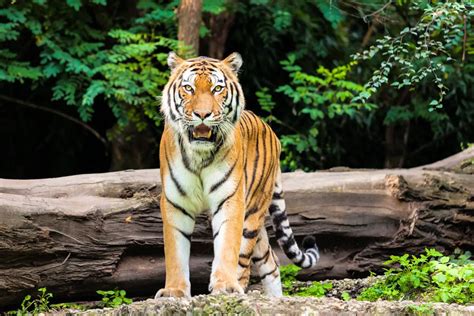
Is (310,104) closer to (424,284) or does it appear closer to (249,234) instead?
(424,284)

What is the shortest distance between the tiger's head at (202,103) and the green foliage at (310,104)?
3856 millimetres

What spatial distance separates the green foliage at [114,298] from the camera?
227 inches

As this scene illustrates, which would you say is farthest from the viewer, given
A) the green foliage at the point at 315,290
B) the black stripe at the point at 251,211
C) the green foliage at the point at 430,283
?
the green foliage at the point at 315,290

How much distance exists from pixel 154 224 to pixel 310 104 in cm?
473

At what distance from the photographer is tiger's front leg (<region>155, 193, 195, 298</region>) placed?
4.97m

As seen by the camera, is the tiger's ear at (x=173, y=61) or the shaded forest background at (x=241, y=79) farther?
the shaded forest background at (x=241, y=79)

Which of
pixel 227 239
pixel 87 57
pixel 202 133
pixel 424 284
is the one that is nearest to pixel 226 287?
pixel 227 239

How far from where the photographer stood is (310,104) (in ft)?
34.1

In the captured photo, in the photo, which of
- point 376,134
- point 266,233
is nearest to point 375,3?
point 376,134

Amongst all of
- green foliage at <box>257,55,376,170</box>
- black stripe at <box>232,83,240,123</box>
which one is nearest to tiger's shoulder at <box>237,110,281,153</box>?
black stripe at <box>232,83,240,123</box>

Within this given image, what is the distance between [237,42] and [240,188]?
5992 millimetres

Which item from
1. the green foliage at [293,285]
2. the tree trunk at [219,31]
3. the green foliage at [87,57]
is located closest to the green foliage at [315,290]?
the green foliage at [293,285]

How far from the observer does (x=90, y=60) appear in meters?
8.67

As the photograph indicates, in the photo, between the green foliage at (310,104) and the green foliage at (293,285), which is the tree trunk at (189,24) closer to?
the green foliage at (310,104)
